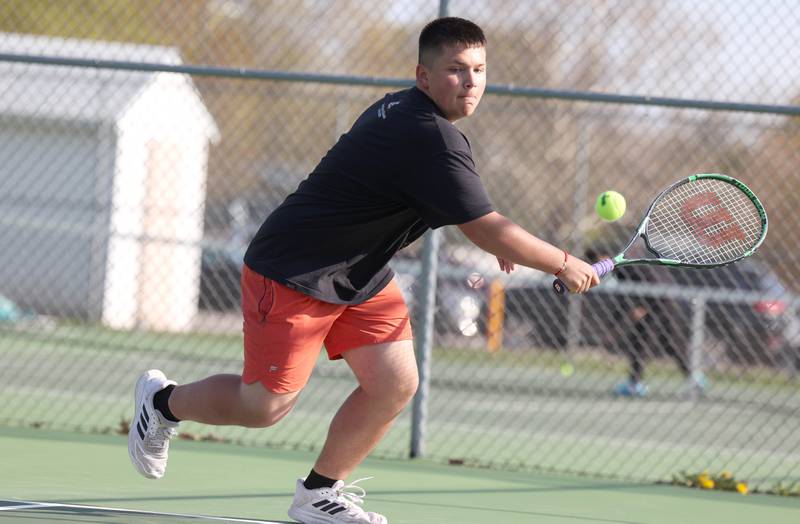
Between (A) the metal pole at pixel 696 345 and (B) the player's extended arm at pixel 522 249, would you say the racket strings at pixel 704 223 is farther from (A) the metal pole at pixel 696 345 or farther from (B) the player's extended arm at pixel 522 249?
(A) the metal pole at pixel 696 345

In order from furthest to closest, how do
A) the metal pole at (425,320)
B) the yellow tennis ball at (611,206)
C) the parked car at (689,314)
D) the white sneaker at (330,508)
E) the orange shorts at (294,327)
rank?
the parked car at (689,314) < the metal pole at (425,320) < the yellow tennis ball at (611,206) < the white sneaker at (330,508) < the orange shorts at (294,327)

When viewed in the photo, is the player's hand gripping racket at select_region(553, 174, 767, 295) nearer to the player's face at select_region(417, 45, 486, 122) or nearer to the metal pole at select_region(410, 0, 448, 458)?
the player's face at select_region(417, 45, 486, 122)

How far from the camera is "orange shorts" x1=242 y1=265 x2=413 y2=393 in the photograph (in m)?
4.52

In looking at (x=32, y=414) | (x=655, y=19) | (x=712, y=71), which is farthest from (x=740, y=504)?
(x=655, y=19)

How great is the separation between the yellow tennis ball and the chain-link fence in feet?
5.55

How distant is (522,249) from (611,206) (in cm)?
71

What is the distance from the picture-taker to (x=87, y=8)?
1972cm

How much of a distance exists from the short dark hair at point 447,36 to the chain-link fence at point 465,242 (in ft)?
7.00

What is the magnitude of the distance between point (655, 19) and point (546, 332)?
3588mm

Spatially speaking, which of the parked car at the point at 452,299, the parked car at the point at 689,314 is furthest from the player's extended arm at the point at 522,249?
the parked car at the point at 452,299

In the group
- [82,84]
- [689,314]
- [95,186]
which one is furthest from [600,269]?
[82,84]

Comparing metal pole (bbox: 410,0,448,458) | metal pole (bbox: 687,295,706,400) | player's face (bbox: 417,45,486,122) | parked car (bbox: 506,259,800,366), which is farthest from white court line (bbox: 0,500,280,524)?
parked car (bbox: 506,259,800,366)

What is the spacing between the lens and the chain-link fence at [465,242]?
8.52 m

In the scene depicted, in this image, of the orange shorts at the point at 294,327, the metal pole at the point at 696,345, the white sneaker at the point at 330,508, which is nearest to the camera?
the orange shorts at the point at 294,327
